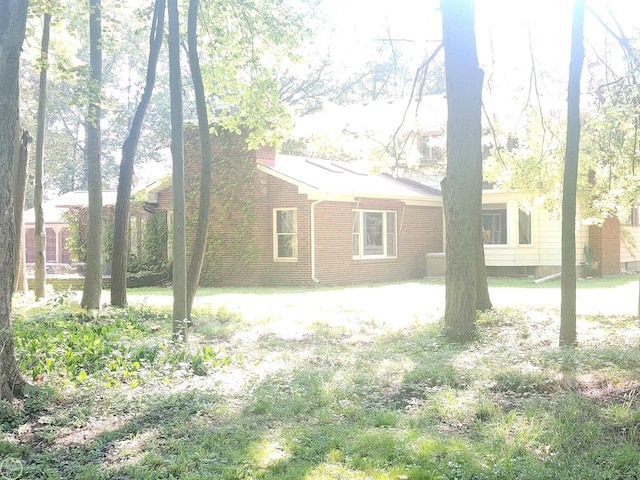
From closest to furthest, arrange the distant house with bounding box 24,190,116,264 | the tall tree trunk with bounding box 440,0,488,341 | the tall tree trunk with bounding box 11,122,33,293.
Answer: the tall tree trunk with bounding box 440,0,488,341
the tall tree trunk with bounding box 11,122,33,293
the distant house with bounding box 24,190,116,264

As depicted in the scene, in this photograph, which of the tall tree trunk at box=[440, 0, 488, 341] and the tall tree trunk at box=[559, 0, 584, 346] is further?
the tall tree trunk at box=[440, 0, 488, 341]

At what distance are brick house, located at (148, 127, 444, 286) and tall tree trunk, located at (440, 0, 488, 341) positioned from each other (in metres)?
10.6

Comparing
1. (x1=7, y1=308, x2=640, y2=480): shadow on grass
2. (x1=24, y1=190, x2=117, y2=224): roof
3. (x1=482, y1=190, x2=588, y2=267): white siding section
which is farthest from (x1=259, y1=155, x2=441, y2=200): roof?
(x1=7, y1=308, x2=640, y2=480): shadow on grass

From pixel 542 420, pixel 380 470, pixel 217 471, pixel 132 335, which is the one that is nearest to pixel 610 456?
pixel 542 420

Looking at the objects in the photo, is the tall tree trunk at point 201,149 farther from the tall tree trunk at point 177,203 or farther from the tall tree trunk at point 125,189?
the tall tree trunk at point 125,189

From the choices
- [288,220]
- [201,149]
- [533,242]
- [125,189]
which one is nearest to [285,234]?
[288,220]

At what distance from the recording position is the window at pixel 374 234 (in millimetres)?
23562

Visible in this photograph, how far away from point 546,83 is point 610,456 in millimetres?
11306

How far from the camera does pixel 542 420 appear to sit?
5.61 meters

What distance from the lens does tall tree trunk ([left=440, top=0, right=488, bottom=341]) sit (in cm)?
1016

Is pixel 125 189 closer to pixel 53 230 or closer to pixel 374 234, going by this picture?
pixel 374 234

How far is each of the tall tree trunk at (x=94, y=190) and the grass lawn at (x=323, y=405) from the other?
6.61ft

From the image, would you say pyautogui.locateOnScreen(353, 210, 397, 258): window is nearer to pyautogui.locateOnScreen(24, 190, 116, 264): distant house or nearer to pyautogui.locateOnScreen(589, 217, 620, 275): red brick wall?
pyautogui.locateOnScreen(589, 217, 620, 275): red brick wall

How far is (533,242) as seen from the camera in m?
24.7
